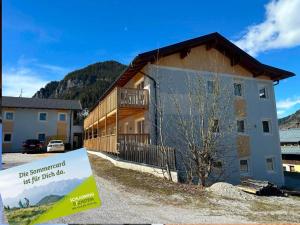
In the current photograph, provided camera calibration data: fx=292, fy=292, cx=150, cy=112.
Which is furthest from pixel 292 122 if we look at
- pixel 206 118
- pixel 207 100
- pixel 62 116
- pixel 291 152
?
pixel 207 100

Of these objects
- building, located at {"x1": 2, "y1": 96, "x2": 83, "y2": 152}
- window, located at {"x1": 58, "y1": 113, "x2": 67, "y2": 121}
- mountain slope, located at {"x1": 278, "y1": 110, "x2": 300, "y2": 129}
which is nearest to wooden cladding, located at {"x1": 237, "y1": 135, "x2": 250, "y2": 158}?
building, located at {"x1": 2, "y1": 96, "x2": 83, "y2": 152}

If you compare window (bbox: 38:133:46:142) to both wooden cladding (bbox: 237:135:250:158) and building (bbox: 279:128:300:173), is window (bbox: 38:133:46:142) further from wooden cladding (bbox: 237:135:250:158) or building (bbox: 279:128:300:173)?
building (bbox: 279:128:300:173)

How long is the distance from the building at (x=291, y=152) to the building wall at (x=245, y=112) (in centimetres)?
1425

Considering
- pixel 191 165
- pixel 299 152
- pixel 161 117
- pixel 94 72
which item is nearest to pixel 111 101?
pixel 161 117

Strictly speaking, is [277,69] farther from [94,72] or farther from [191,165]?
[94,72]

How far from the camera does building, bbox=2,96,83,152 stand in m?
36.8

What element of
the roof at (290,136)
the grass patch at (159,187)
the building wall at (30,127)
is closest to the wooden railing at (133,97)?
the grass patch at (159,187)

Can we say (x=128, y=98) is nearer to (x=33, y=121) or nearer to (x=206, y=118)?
(x=206, y=118)

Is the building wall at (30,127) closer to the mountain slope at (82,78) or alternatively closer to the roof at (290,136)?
the roof at (290,136)

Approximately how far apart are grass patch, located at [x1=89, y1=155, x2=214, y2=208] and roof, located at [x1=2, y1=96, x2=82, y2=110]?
27332 mm

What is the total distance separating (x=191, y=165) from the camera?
16.4 m

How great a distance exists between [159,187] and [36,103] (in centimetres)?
3332

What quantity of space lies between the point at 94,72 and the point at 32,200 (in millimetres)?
147707

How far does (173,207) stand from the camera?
28.8 feet
